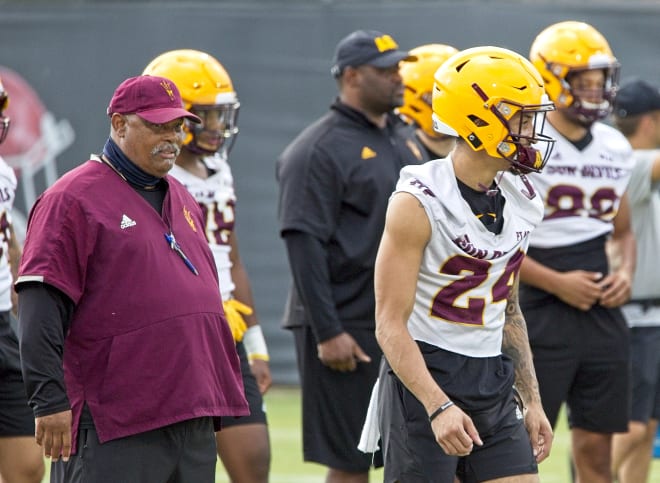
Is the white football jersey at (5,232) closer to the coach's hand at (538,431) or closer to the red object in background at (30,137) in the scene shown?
the coach's hand at (538,431)

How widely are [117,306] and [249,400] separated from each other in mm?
1668

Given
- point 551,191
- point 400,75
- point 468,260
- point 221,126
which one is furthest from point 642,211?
point 468,260

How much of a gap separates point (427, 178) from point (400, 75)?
2171 millimetres

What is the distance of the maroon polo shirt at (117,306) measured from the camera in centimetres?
435

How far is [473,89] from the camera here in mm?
4621

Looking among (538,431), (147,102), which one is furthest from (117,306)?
(538,431)

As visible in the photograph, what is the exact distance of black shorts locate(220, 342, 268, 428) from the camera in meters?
5.91

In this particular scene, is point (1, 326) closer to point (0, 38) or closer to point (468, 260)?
point (468, 260)

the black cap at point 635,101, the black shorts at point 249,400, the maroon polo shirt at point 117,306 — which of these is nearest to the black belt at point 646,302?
the black cap at point 635,101

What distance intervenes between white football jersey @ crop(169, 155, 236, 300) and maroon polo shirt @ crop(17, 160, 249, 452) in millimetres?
1510

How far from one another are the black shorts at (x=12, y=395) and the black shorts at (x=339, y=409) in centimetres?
135

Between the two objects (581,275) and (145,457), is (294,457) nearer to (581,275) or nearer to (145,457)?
(581,275)

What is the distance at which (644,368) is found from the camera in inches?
281

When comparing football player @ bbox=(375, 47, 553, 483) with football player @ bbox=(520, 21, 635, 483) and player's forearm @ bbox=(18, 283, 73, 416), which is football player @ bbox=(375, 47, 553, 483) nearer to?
player's forearm @ bbox=(18, 283, 73, 416)
